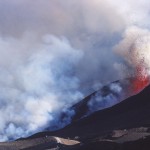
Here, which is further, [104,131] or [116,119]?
[116,119]

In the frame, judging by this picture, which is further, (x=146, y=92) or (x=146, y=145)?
(x=146, y=92)

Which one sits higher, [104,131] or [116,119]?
[116,119]

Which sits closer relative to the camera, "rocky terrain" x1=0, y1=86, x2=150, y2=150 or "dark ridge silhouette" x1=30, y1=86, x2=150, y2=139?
"rocky terrain" x1=0, y1=86, x2=150, y2=150

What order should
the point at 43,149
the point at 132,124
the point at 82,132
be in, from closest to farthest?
the point at 43,149, the point at 132,124, the point at 82,132

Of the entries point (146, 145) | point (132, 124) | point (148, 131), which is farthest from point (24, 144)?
point (146, 145)

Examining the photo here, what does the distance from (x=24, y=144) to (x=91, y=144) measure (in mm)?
44493

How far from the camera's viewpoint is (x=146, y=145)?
2800 inches

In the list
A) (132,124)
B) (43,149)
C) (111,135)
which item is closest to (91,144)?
(111,135)

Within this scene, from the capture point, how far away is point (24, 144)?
438ft

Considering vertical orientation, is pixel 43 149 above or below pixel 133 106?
below

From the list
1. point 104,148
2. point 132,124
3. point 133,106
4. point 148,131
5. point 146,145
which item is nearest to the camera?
point 146,145

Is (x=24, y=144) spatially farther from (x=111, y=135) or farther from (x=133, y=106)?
(x=133, y=106)

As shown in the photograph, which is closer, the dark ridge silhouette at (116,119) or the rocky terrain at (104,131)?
the rocky terrain at (104,131)

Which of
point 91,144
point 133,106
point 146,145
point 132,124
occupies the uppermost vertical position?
point 133,106
